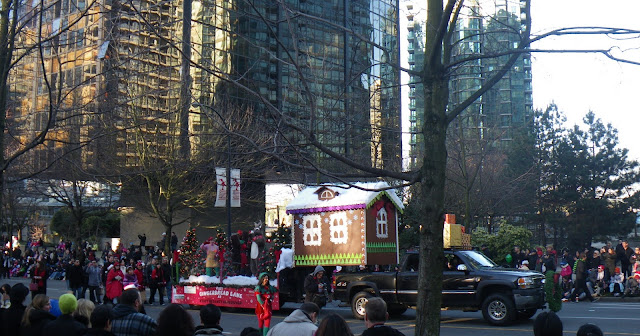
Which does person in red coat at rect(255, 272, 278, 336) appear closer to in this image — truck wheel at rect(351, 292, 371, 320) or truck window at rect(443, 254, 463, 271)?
truck wheel at rect(351, 292, 371, 320)

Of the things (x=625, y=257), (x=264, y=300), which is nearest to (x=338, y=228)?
(x=264, y=300)

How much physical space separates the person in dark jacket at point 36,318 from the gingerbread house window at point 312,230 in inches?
455

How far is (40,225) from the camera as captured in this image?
6894 centimetres

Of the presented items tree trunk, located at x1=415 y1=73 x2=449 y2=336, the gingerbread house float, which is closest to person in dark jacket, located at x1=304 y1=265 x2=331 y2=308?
the gingerbread house float

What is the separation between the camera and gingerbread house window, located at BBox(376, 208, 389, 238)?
18.3 meters

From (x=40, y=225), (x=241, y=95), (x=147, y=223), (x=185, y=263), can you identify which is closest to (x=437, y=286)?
(x=185, y=263)

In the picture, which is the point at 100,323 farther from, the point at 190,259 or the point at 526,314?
the point at 190,259

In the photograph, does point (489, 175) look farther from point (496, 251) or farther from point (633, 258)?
point (633, 258)

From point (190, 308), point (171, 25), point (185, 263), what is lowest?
point (190, 308)

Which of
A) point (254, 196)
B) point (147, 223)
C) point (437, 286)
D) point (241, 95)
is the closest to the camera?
point (437, 286)

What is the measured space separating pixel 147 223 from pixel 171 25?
4343 centimetres

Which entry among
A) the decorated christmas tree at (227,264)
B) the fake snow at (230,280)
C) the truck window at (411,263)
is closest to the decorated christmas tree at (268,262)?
the fake snow at (230,280)

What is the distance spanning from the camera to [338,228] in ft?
60.0

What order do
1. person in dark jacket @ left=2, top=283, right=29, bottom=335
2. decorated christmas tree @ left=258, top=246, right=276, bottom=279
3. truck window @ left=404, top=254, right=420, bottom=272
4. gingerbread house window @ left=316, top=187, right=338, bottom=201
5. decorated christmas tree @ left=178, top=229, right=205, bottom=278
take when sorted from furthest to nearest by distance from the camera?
decorated christmas tree @ left=178, top=229, right=205, bottom=278 → decorated christmas tree @ left=258, top=246, right=276, bottom=279 → gingerbread house window @ left=316, top=187, right=338, bottom=201 → truck window @ left=404, top=254, right=420, bottom=272 → person in dark jacket @ left=2, top=283, right=29, bottom=335
